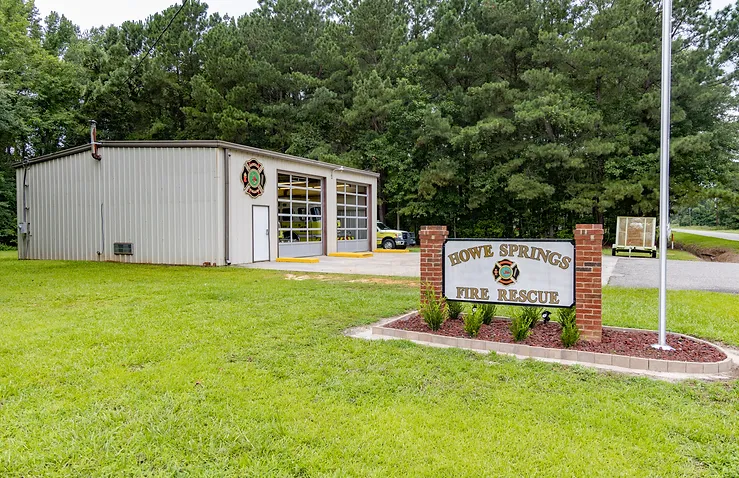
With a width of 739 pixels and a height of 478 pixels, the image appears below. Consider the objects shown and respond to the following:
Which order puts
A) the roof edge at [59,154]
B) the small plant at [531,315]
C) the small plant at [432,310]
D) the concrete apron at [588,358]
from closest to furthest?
the concrete apron at [588,358]
the small plant at [531,315]
the small plant at [432,310]
the roof edge at [59,154]

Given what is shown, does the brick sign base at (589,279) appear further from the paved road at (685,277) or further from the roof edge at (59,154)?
the roof edge at (59,154)

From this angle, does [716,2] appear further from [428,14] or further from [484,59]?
[428,14]

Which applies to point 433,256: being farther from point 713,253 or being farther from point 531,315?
point 713,253

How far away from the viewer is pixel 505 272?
5266 mm

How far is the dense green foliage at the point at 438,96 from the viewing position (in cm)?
2162

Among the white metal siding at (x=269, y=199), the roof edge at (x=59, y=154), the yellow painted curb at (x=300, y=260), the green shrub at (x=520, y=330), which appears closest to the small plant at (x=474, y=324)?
the green shrub at (x=520, y=330)

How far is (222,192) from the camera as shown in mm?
14047

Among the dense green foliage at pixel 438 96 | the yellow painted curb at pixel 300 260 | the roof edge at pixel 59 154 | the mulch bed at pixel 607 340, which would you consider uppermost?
the dense green foliage at pixel 438 96

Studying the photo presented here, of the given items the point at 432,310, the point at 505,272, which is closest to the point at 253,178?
the point at 432,310

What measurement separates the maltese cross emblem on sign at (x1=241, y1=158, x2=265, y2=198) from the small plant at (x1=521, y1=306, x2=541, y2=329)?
37.7 ft

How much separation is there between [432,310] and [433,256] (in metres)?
0.71

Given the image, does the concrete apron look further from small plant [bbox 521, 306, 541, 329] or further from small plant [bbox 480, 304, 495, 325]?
small plant [bbox 480, 304, 495, 325]

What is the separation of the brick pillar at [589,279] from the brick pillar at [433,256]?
1.56 metres

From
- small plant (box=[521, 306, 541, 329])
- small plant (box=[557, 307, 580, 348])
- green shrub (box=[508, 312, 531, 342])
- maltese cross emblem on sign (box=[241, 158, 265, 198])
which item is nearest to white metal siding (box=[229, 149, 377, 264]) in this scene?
maltese cross emblem on sign (box=[241, 158, 265, 198])
